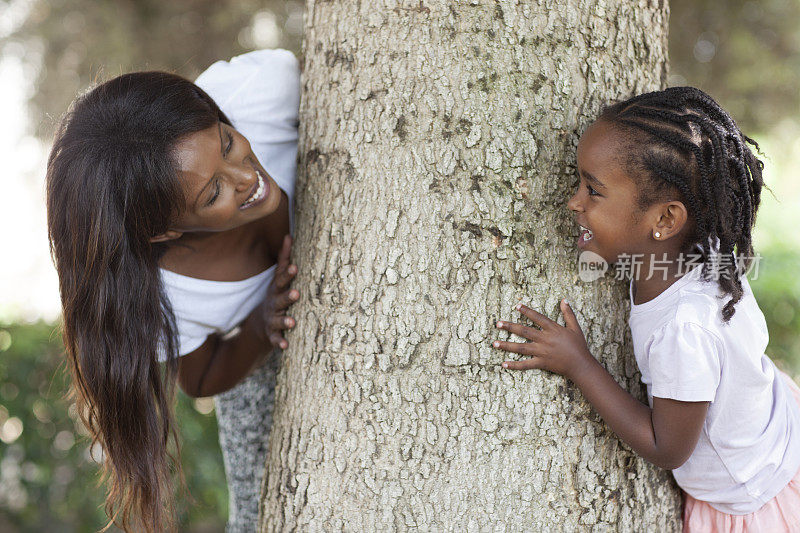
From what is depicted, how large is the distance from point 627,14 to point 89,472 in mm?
3619

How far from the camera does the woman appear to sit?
1.80 m

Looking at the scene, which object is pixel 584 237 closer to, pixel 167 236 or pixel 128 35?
pixel 167 236

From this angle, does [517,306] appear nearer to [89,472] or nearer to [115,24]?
[89,472]

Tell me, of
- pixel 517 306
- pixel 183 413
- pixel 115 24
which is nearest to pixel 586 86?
pixel 517 306

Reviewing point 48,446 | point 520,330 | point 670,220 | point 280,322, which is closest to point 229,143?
point 280,322

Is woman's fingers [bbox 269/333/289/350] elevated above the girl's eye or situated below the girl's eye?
below

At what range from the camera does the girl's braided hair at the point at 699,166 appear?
5.42 feet

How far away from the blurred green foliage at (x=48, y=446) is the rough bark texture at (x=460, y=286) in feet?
7.47

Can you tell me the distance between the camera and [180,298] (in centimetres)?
214

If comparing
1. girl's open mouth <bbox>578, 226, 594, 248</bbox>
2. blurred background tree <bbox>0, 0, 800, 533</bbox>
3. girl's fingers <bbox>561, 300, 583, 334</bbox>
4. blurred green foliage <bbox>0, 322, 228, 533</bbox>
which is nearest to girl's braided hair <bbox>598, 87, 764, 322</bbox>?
girl's open mouth <bbox>578, 226, 594, 248</bbox>

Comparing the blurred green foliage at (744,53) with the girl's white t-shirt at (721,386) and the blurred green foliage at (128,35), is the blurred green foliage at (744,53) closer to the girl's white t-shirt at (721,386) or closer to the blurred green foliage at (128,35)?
the blurred green foliage at (128,35)

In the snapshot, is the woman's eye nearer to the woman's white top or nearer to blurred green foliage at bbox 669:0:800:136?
the woman's white top

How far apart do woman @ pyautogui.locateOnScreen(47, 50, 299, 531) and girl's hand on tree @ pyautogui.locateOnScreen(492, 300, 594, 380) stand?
2.05ft

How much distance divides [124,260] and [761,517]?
5.92 ft
